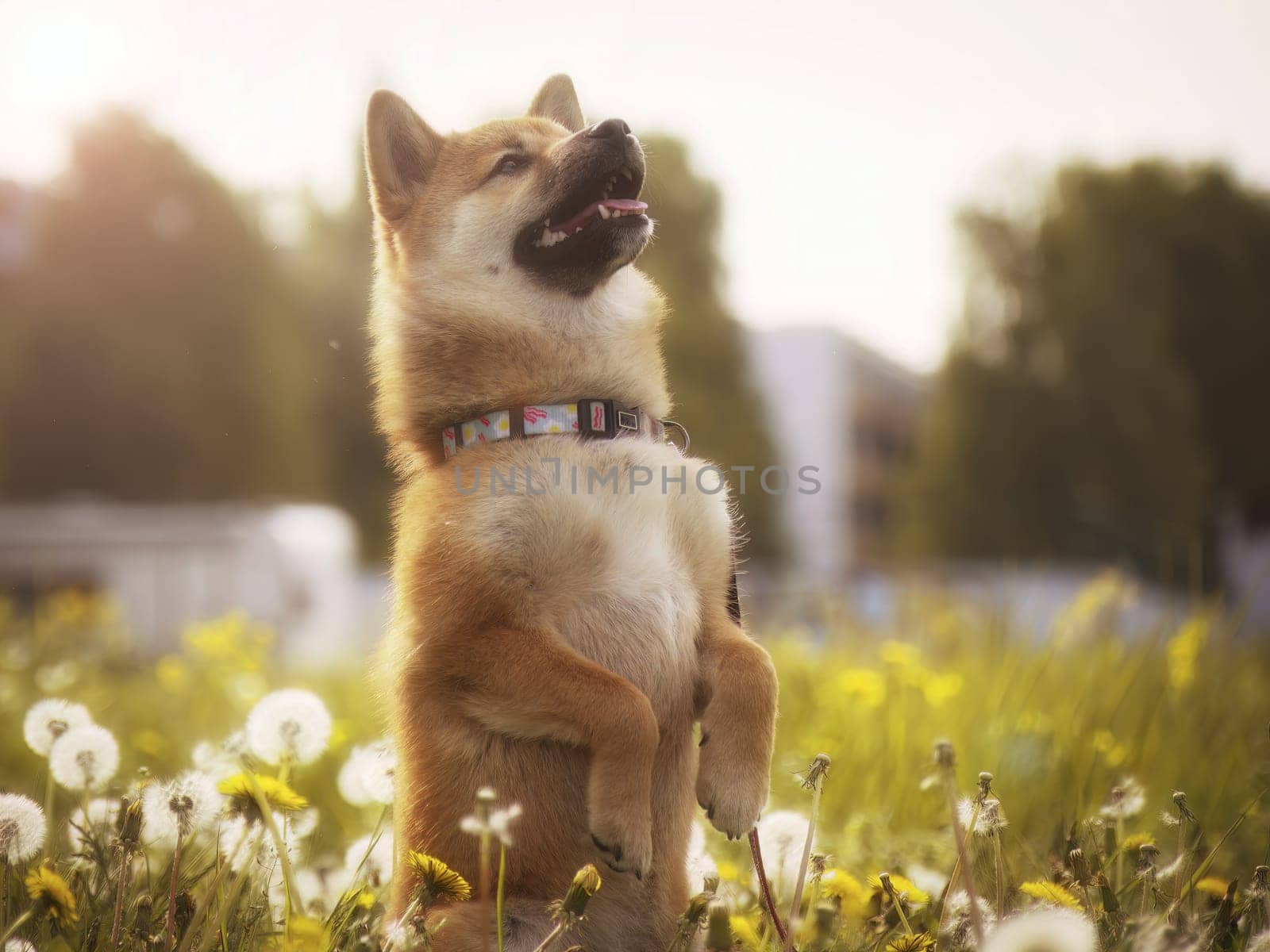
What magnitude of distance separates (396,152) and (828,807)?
2.68 meters

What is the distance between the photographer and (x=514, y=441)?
2.13 metres

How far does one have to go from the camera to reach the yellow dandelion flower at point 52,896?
5.78 feet

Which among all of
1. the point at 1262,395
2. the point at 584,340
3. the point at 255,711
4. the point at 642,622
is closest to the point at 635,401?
the point at 584,340

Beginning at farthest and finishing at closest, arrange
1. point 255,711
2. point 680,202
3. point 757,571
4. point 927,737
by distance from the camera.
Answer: point 757,571 → point 680,202 → point 927,737 → point 255,711

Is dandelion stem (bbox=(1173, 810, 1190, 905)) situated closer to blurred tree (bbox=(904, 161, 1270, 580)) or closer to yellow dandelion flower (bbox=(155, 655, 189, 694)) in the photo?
yellow dandelion flower (bbox=(155, 655, 189, 694))

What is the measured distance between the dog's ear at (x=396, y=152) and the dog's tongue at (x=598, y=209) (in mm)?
499

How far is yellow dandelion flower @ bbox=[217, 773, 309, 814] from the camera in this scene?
72.3 inches

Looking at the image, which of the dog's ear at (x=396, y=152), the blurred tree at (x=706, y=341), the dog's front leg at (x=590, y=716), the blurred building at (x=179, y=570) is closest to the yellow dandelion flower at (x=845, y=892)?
the dog's front leg at (x=590, y=716)

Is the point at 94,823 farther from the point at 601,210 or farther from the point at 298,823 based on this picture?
the point at 601,210

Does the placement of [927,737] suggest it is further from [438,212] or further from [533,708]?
[438,212]

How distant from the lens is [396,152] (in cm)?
266

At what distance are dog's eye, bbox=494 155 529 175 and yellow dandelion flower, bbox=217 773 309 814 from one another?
5.46 feet

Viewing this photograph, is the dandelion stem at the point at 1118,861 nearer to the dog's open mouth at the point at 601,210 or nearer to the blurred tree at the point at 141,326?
the dog's open mouth at the point at 601,210

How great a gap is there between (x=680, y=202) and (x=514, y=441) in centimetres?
1250
